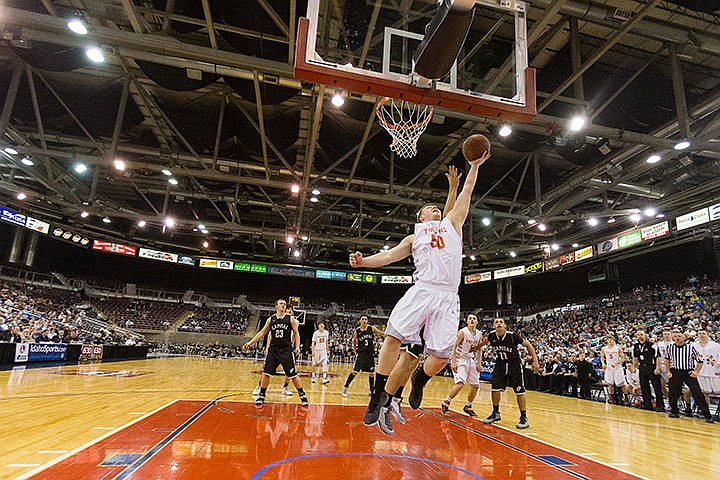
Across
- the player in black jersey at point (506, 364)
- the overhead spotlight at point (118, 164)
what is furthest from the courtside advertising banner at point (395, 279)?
the player in black jersey at point (506, 364)

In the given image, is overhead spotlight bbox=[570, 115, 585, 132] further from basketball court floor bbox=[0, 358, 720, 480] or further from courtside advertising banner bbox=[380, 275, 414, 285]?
courtside advertising banner bbox=[380, 275, 414, 285]

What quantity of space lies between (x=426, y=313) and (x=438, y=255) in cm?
54

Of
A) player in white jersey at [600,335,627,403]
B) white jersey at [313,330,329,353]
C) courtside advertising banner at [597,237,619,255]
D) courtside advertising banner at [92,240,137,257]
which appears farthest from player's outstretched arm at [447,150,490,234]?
courtside advertising banner at [92,240,137,257]

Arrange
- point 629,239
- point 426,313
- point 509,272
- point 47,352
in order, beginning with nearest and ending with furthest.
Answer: point 426,313, point 47,352, point 629,239, point 509,272

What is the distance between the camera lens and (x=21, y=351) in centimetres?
1405

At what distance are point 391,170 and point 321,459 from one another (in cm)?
1078

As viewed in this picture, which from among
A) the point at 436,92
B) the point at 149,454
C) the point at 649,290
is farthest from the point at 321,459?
the point at 649,290

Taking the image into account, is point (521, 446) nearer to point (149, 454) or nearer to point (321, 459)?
point (321, 459)

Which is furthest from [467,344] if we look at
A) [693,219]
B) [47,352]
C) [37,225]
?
[37,225]

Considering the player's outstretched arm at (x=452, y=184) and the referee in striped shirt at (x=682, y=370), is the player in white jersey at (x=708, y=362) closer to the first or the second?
the referee in striped shirt at (x=682, y=370)

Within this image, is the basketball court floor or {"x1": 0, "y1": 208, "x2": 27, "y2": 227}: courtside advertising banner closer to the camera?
the basketball court floor

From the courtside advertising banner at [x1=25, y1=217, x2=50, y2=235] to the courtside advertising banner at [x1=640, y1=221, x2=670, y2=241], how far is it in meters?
32.3

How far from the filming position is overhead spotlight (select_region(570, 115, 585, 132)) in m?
Result: 9.33

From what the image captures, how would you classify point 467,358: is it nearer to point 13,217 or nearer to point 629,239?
point 629,239
